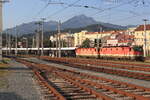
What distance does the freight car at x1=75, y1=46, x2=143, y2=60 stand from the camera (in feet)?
153

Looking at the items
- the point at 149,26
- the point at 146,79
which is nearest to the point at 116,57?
the point at 146,79

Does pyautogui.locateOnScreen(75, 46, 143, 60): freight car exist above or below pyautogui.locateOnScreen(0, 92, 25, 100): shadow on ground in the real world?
above

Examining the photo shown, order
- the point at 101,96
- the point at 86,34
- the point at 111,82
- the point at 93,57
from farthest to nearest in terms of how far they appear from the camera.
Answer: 1. the point at 86,34
2. the point at 93,57
3. the point at 111,82
4. the point at 101,96

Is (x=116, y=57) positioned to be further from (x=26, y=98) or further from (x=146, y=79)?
(x=26, y=98)

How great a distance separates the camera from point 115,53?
5128 centimetres

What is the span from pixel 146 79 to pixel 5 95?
32.6 ft

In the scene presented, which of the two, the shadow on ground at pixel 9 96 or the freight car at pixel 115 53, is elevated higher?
the freight car at pixel 115 53

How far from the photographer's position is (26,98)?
11.4 m

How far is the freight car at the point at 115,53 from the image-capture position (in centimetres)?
4669

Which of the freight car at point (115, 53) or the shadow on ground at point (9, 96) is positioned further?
the freight car at point (115, 53)

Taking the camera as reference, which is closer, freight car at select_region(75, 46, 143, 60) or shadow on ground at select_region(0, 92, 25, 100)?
shadow on ground at select_region(0, 92, 25, 100)

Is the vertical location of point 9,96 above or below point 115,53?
below

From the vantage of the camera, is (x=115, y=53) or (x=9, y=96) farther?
(x=115, y=53)

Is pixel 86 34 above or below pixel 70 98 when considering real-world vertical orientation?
above
